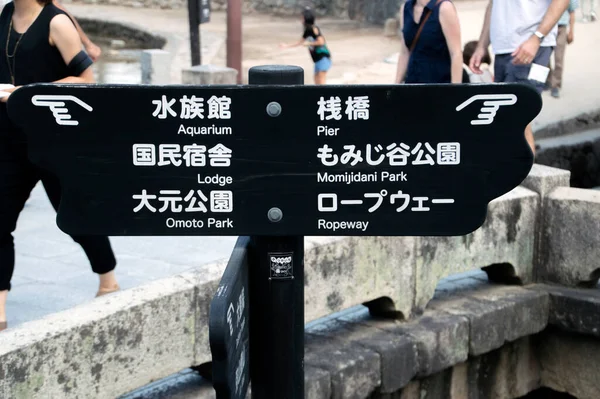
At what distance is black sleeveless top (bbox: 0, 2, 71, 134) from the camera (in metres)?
3.86

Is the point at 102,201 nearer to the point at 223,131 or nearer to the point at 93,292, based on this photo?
the point at 223,131

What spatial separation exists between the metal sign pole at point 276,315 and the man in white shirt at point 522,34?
9.87ft

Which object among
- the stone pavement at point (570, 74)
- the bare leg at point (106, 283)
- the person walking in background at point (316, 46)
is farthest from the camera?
the person walking in background at point (316, 46)

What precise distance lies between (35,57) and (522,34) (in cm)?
260

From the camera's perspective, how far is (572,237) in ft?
15.5

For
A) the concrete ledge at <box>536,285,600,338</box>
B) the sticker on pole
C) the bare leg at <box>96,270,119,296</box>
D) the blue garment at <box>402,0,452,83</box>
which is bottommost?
the concrete ledge at <box>536,285,600,338</box>

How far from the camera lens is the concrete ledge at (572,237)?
4.65m

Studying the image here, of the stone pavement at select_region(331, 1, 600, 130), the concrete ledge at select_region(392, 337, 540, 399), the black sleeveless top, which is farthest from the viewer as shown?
the stone pavement at select_region(331, 1, 600, 130)

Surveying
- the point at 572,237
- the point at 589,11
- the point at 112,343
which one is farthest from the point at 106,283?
the point at 589,11

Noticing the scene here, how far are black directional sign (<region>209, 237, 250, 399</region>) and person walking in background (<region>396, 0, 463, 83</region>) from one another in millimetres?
2986

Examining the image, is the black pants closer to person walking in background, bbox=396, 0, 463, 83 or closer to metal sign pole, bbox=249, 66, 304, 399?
metal sign pole, bbox=249, 66, 304, 399

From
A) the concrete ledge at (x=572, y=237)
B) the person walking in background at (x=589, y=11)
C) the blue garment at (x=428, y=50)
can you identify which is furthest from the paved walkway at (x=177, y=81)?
the concrete ledge at (x=572, y=237)

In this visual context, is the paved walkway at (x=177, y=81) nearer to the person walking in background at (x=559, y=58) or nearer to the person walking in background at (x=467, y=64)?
the person walking in background at (x=559, y=58)

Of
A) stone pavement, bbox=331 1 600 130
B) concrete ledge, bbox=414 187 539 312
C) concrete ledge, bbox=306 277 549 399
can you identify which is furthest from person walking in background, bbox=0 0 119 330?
stone pavement, bbox=331 1 600 130
